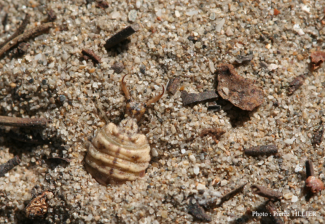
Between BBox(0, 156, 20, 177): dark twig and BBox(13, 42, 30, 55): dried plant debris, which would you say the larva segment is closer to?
BBox(0, 156, 20, 177): dark twig

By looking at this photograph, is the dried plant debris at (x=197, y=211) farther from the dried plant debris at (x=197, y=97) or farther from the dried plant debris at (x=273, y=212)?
the dried plant debris at (x=197, y=97)

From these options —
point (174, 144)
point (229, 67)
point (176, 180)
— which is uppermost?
point (229, 67)

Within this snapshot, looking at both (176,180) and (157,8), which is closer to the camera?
(176,180)

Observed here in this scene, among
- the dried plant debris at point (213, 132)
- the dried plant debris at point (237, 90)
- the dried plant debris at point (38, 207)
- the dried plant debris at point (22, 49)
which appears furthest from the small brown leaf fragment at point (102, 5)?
the dried plant debris at point (38, 207)

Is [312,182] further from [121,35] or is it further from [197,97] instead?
[121,35]

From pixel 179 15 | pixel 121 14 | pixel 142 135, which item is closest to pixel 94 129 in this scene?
pixel 142 135

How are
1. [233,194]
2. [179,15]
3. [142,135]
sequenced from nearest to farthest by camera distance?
[233,194] < [142,135] < [179,15]

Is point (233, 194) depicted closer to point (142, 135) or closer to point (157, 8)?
point (142, 135)

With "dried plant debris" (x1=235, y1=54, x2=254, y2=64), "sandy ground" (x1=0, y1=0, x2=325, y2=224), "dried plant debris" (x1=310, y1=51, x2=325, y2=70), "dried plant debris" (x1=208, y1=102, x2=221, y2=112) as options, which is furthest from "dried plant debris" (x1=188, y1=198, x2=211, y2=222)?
"dried plant debris" (x1=310, y1=51, x2=325, y2=70)
